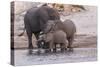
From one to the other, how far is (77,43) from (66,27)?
29cm

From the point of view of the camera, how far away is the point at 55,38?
249cm

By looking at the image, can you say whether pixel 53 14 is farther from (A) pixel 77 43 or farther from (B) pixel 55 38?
(A) pixel 77 43

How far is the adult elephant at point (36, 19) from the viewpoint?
236 centimetres

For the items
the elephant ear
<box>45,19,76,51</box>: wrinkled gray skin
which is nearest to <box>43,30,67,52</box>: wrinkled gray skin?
<box>45,19,76,51</box>: wrinkled gray skin

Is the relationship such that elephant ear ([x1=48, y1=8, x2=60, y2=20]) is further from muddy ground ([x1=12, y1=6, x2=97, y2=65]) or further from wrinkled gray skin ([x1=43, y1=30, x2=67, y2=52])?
wrinkled gray skin ([x1=43, y1=30, x2=67, y2=52])

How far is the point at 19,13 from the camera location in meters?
2.30

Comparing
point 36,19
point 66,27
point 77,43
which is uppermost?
point 36,19

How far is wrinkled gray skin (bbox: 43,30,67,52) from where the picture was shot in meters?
2.45

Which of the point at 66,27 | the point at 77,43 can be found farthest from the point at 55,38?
the point at 77,43

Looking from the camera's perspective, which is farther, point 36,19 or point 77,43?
point 77,43

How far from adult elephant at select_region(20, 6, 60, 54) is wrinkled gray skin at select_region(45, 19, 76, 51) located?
0.27 ft

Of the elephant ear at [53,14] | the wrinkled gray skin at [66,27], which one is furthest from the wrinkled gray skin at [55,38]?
the elephant ear at [53,14]
